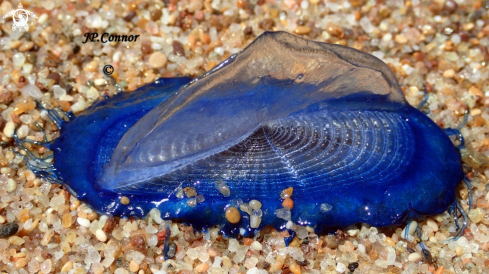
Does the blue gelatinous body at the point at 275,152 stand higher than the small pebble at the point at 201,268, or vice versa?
the blue gelatinous body at the point at 275,152

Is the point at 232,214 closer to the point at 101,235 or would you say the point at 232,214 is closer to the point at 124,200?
the point at 124,200

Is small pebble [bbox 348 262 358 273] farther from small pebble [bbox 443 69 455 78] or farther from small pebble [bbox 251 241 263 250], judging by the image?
small pebble [bbox 443 69 455 78]

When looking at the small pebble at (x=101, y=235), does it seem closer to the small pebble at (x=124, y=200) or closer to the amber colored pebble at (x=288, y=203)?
the small pebble at (x=124, y=200)

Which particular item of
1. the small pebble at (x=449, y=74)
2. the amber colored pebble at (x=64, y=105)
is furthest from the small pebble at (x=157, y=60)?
the small pebble at (x=449, y=74)

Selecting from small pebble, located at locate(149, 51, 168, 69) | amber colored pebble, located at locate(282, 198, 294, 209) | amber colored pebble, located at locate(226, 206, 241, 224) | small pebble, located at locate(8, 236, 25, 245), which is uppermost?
small pebble, located at locate(149, 51, 168, 69)

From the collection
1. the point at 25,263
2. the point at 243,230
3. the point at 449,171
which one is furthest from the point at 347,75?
the point at 25,263

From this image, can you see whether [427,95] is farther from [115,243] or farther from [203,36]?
[115,243]
